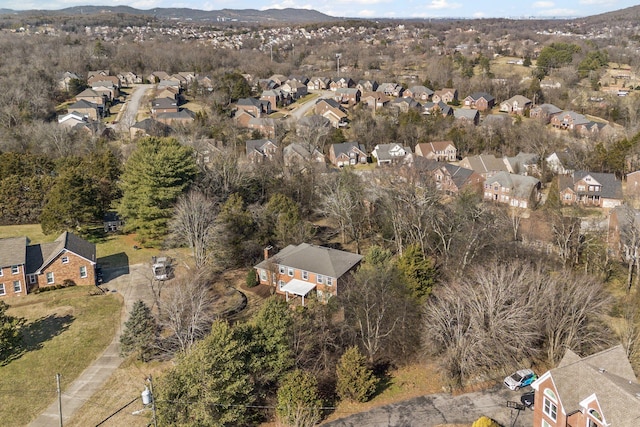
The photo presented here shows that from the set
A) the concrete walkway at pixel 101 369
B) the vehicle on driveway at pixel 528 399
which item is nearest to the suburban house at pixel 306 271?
the concrete walkway at pixel 101 369

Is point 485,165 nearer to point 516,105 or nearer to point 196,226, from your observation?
point 516,105

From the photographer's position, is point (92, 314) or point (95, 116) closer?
point (92, 314)

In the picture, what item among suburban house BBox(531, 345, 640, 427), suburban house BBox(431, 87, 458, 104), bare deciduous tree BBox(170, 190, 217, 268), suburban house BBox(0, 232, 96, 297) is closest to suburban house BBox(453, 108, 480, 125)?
suburban house BBox(431, 87, 458, 104)

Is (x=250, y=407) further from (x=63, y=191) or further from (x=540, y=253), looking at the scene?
(x=63, y=191)

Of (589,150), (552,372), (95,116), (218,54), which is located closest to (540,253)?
(552,372)

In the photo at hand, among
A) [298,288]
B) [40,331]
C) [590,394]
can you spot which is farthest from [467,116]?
[40,331]

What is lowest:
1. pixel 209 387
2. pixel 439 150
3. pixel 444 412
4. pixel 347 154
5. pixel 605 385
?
pixel 444 412

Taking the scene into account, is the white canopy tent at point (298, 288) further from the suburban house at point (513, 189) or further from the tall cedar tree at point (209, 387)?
the suburban house at point (513, 189)
